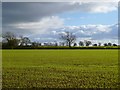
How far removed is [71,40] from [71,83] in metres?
114

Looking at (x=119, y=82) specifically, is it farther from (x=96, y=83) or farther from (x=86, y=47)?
(x=86, y=47)

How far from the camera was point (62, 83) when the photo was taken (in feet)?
47.6

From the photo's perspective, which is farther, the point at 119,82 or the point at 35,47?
the point at 35,47

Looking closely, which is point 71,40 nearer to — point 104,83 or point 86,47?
point 86,47

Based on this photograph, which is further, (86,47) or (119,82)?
(86,47)

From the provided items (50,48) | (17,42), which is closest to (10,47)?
(17,42)

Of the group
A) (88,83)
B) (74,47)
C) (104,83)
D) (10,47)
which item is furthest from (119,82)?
(74,47)

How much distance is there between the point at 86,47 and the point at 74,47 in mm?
5447

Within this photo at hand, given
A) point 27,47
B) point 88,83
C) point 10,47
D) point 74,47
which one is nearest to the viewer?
point 88,83

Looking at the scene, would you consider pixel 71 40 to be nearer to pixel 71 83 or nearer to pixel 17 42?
pixel 17 42

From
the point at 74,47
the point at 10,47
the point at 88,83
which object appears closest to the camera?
the point at 88,83

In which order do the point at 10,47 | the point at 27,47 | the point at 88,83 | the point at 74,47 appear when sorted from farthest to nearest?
the point at 74,47, the point at 27,47, the point at 10,47, the point at 88,83

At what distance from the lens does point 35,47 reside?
110 meters

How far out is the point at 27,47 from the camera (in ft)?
360
